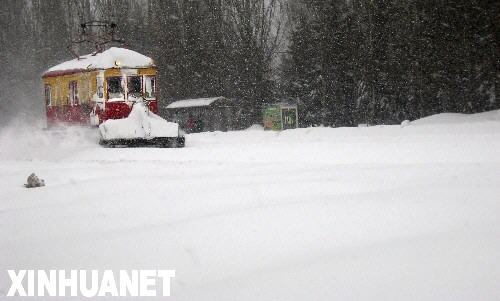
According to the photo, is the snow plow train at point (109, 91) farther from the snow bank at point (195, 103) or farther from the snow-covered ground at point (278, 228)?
the snow bank at point (195, 103)

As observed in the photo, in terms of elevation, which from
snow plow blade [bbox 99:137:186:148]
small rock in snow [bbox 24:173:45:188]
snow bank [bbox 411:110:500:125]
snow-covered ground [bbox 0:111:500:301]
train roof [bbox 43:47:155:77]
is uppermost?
train roof [bbox 43:47:155:77]

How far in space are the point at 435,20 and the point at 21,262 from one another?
24.2 meters

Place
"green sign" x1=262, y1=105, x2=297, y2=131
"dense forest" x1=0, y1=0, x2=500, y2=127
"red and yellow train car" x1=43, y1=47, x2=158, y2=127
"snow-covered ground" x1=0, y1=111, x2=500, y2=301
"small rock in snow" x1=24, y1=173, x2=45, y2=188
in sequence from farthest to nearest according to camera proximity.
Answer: "green sign" x1=262, y1=105, x2=297, y2=131
"dense forest" x1=0, y1=0, x2=500, y2=127
"red and yellow train car" x1=43, y1=47, x2=158, y2=127
"small rock in snow" x1=24, y1=173, x2=45, y2=188
"snow-covered ground" x1=0, y1=111, x2=500, y2=301

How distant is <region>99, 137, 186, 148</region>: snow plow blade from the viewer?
1362 centimetres

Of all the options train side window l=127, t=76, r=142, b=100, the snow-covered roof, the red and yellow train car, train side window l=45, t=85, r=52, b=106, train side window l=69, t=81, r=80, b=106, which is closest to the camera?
the red and yellow train car

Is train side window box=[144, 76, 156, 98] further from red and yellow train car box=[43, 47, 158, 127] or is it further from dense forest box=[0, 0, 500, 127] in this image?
dense forest box=[0, 0, 500, 127]

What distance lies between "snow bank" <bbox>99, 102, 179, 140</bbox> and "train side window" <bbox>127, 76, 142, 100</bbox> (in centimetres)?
194

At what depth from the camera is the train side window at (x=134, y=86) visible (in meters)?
16.0

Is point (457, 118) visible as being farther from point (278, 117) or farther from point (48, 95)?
point (48, 95)

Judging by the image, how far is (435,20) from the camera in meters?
24.6

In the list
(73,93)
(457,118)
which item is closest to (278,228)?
(73,93)

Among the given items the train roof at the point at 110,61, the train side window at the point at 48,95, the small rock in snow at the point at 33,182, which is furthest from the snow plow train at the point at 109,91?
the small rock in snow at the point at 33,182

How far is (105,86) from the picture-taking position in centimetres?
1569

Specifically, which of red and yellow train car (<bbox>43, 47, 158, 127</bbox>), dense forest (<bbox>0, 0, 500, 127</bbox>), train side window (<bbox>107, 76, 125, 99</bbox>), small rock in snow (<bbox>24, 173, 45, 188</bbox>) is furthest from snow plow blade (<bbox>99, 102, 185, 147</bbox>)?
dense forest (<bbox>0, 0, 500, 127</bbox>)
